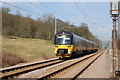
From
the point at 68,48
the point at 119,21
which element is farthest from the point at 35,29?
the point at 119,21

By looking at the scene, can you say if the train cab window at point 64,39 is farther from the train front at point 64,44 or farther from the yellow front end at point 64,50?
the yellow front end at point 64,50

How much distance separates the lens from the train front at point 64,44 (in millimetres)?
22328

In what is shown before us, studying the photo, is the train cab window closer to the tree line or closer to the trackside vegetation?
the trackside vegetation

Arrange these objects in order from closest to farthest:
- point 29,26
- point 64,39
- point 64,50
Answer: point 64,50 < point 64,39 < point 29,26

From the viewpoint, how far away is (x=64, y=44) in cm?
2250

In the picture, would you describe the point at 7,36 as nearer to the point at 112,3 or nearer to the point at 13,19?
the point at 13,19

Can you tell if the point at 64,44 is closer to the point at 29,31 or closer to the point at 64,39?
the point at 64,39

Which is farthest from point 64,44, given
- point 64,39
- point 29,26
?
point 29,26

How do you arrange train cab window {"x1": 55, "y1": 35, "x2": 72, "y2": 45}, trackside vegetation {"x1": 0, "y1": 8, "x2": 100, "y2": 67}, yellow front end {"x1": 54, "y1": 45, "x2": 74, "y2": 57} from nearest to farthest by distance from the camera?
1. yellow front end {"x1": 54, "y1": 45, "x2": 74, "y2": 57}
2. train cab window {"x1": 55, "y1": 35, "x2": 72, "y2": 45}
3. trackside vegetation {"x1": 0, "y1": 8, "x2": 100, "y2": 67}

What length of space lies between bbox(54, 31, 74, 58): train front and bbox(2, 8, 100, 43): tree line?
58.8 feet

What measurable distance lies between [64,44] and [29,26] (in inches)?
1197

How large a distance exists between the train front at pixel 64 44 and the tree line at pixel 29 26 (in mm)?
17915

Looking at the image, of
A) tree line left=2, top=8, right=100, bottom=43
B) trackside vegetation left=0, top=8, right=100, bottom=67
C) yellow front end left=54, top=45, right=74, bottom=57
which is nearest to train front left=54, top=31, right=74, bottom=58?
yellow front end left=54, top=45, right=74, bottom=57

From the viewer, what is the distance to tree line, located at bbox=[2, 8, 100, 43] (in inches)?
1735
